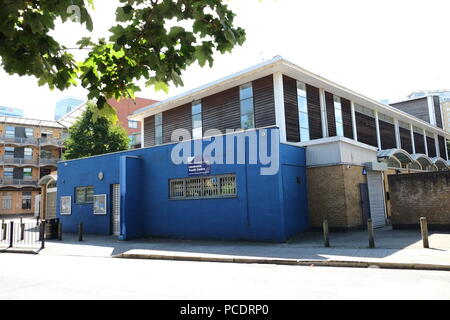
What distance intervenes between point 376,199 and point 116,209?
1247 centimetres

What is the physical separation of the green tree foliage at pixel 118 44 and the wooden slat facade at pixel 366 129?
21.2 m

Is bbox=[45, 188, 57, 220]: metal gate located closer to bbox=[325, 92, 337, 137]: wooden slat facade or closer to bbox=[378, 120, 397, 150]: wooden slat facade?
bbox=[325, 92, 337, 137]: wooden slat facade

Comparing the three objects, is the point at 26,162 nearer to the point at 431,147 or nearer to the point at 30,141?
the point at 30,141

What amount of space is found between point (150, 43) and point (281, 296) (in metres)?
4.31

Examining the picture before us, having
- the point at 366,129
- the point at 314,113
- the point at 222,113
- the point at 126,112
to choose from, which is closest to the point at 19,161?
the point at 126,112

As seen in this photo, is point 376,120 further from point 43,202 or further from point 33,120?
point 33,120

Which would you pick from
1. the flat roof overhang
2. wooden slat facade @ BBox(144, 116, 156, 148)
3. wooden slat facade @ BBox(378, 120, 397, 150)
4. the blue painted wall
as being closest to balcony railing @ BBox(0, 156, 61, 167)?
the flat roof overhang

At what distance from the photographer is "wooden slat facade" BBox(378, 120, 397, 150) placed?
86.7 feet

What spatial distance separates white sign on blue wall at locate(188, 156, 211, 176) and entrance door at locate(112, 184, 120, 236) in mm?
4812

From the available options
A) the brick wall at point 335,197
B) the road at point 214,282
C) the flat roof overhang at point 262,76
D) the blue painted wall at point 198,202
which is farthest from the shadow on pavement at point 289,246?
the flat roof overhang at point 262,76

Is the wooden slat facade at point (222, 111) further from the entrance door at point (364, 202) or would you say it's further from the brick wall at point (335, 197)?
the entrance door at point (364, 202)

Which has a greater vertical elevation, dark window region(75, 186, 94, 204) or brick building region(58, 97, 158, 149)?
brick building region(58, 97, 158, 149)

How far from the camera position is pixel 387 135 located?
27.2m
